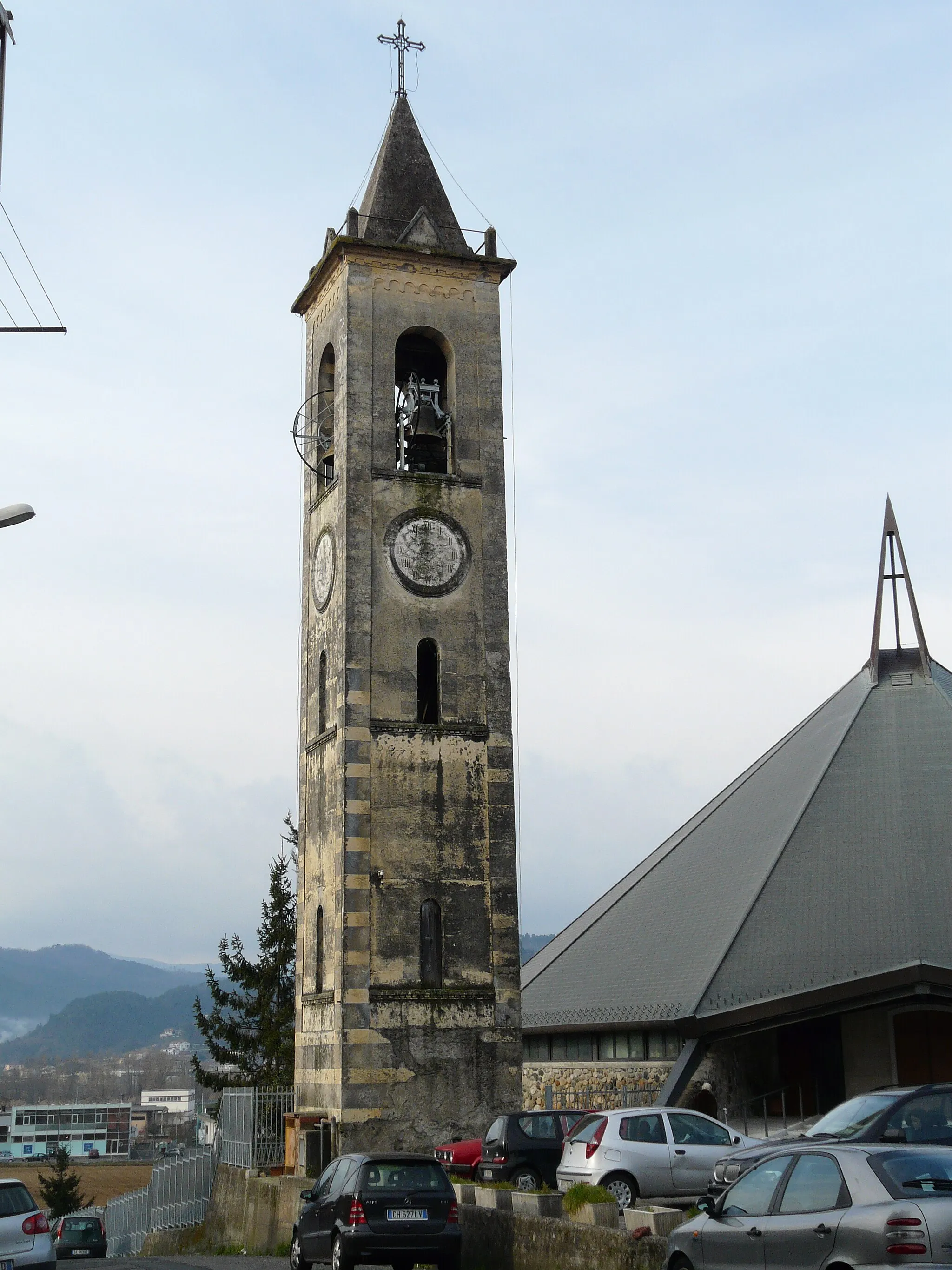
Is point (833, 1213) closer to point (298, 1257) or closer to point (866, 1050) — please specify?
point (298, 1257)

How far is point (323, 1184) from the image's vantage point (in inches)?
791

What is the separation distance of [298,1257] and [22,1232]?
3.70m

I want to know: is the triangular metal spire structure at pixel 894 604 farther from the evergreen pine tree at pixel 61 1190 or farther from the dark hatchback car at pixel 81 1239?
→ the evergreen pine tree at pixel 61 1190

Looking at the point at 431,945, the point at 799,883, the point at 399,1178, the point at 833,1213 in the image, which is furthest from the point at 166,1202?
the point at 833,1213

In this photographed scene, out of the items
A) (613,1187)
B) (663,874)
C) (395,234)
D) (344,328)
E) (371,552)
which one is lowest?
(613,1187)

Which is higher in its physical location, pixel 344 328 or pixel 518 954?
pixel 344 328

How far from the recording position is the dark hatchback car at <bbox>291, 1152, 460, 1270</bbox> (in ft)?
59.5

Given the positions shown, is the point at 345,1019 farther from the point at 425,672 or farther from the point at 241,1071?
the point at 241,1071

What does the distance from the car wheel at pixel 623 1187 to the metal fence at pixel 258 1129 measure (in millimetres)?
15075

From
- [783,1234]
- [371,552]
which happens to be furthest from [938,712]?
[783,1234]

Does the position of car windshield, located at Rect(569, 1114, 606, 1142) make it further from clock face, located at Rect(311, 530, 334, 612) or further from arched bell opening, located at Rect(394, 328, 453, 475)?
arched bell opening, located at Rect(394, 328, 453, 475)

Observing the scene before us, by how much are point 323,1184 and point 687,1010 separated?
38.8 feet

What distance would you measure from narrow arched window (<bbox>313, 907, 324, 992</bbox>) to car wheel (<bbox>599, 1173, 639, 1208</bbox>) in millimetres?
13849

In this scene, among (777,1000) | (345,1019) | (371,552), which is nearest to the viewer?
(777,1000)
